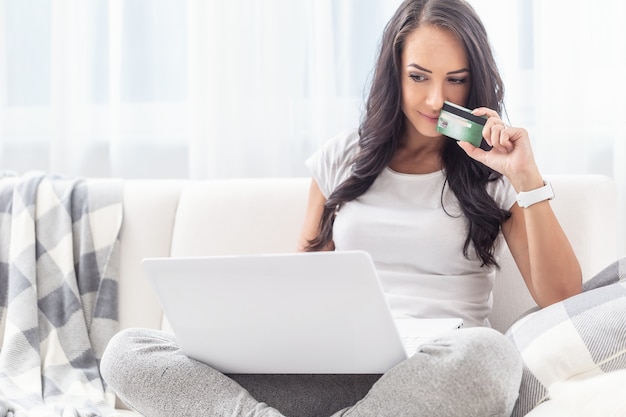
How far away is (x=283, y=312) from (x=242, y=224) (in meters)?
0.75

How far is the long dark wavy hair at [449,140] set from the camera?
5.14 ft

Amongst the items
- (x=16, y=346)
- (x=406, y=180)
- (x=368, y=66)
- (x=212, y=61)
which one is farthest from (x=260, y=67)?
(x=16, y=346)

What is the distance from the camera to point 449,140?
5.56ft

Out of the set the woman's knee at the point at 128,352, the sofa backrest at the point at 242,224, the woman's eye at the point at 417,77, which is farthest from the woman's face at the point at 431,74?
the woman's knee at the point at 128,352

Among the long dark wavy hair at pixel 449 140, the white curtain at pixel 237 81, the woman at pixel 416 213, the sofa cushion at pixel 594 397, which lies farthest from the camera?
the white curtain at pixel 237 81

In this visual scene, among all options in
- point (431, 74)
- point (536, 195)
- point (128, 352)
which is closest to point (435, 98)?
point (431, 74)

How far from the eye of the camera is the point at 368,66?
2.23 metres

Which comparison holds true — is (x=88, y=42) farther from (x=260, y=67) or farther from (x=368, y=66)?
(x=368, y=66)

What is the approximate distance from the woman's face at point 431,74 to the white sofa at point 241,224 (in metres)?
0.31

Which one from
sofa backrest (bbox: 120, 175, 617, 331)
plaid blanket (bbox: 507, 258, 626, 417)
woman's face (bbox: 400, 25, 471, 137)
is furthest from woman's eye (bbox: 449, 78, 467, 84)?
plaid blanket (bbox: 507, 258, 626, 417)

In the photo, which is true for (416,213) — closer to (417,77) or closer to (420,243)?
(420,243)

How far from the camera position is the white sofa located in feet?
5.55

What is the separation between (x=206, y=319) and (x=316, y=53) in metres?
1.18

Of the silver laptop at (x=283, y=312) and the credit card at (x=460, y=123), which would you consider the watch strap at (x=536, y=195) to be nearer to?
the credit card at (x=460, y=123)
